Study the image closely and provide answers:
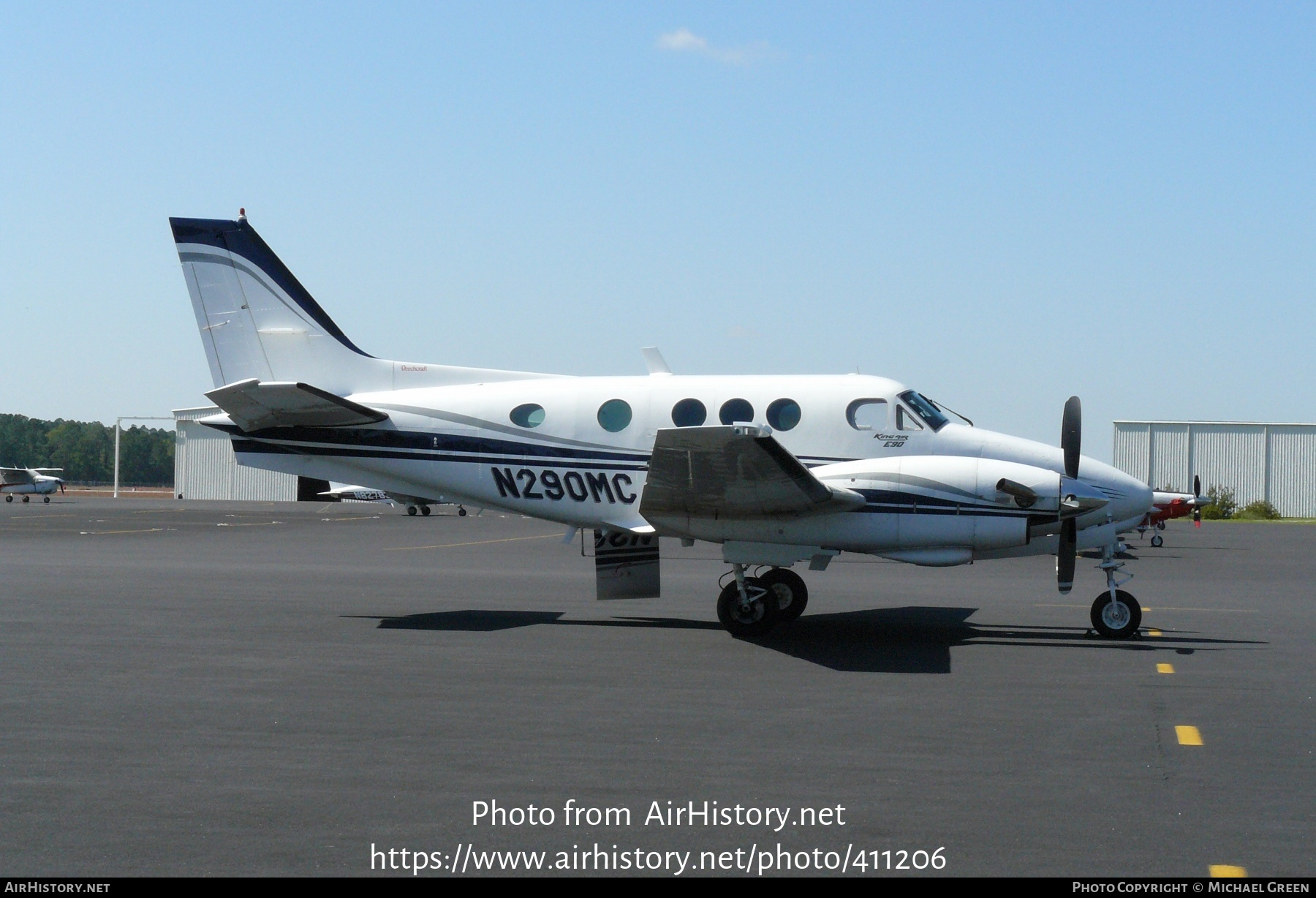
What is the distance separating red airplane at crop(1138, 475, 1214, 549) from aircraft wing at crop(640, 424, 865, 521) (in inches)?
166

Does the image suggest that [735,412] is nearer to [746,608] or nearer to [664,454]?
[664,454]

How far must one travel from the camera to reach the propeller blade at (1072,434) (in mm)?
12930

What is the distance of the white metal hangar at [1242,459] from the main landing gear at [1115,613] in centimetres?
6508

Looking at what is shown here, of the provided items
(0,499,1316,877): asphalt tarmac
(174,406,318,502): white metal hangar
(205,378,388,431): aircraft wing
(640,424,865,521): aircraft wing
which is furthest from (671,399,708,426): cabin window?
(174,406,318,502): white metal hangar

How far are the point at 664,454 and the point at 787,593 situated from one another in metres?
3.15

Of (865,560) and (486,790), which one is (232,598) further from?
(865,560)

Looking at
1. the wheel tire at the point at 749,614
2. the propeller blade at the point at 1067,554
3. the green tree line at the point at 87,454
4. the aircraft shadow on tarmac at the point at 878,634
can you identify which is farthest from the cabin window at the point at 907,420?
the green tree line at the point at 87,454

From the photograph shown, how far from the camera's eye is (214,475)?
287ft

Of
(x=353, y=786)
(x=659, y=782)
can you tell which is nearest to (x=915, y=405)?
(x=659, y=782)

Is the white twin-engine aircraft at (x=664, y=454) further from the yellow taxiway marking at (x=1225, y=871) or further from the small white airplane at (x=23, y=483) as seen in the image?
the small white airplane at (x=23, y=483)

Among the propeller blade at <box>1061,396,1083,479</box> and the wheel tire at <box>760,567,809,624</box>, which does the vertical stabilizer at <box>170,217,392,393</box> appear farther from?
the propeller blade at <box>1061,396,1083,479</box>

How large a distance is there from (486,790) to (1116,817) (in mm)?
3381

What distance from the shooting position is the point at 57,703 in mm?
8828

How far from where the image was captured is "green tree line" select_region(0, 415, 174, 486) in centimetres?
16212
